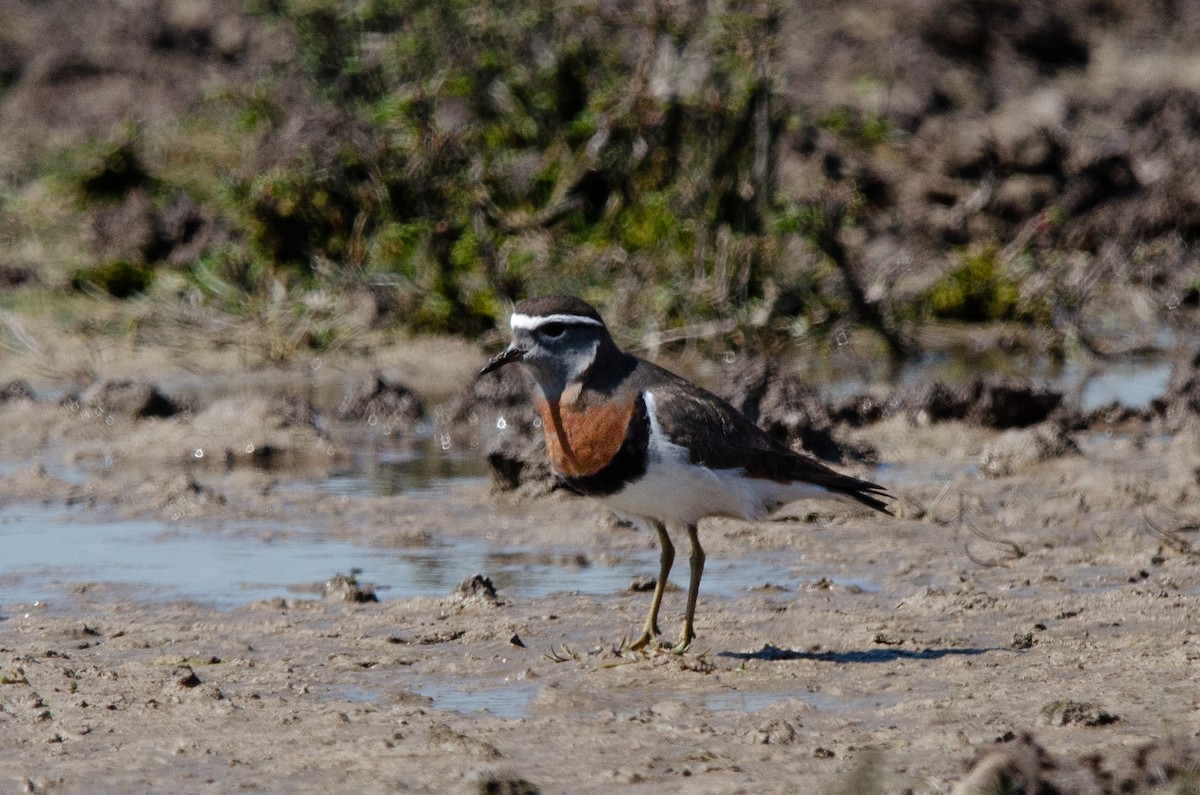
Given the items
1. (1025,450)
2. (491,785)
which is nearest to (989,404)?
(1025,450)

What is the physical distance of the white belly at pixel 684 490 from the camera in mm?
6059

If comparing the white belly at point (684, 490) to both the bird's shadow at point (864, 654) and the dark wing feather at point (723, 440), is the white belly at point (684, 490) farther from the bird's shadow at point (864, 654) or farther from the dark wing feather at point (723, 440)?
the bird's shadow at point (864, 654)

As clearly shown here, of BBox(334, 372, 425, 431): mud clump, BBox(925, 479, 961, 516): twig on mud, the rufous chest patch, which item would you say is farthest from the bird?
BBox(334, 372, 425, 431): mud clump

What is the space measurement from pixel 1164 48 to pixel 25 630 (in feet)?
61.2

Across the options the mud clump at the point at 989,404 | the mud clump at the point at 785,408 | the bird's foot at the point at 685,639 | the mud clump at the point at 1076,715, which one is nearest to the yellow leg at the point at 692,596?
the bird's foot at the point at 685,639

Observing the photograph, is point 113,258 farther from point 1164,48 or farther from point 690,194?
point 1164,48

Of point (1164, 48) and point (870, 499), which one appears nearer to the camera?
point (870, 499)

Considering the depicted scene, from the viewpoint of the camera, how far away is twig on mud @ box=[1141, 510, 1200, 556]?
24.6 ft

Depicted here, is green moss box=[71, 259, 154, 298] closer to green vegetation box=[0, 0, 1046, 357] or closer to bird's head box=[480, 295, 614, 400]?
green vegetation box=[0, 0, 1046, 357]

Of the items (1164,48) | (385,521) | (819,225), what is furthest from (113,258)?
(1164,48)

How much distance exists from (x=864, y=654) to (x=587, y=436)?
1.17 meters

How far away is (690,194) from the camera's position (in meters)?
12.9

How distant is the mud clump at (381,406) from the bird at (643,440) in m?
4.71

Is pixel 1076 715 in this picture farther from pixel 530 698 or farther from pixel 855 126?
pixel 855 126
